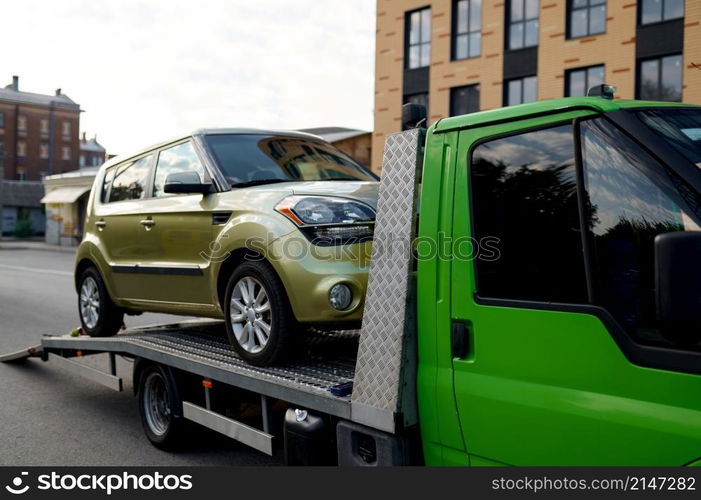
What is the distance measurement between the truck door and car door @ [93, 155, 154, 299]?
3.54 meters

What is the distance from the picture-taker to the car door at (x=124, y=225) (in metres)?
5.68

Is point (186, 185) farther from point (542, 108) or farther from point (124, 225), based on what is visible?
point (542, 108)

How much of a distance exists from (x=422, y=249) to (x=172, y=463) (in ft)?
8.95

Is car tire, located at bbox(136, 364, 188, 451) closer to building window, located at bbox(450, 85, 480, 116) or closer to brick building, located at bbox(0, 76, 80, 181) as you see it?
building window, located at bbox(450, 85, 480, 116)

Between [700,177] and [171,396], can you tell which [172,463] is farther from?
[700,177]

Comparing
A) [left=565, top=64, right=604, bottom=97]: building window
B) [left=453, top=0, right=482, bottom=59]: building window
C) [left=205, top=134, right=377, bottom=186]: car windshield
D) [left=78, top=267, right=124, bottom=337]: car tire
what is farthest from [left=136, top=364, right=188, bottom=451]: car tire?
[left=453, top=0, right=482, bottom=59]: building window

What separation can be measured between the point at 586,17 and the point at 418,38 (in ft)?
21.3

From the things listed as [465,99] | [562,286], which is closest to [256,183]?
[562,286]

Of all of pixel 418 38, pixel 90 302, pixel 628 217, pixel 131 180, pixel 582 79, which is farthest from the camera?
pixel 418 38

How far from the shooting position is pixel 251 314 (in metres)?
4.25

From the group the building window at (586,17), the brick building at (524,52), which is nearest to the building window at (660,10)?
the brick building at (524,52)

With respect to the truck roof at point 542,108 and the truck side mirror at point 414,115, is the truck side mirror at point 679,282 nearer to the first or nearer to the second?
the truck roof at point 542,108

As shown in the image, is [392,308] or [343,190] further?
[343,190]

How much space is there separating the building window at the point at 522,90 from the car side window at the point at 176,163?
1818 cm
